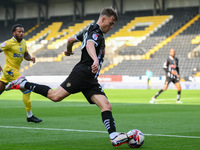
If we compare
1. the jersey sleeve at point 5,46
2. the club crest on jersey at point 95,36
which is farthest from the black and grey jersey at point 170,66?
the club crest on jersey at point 95,36

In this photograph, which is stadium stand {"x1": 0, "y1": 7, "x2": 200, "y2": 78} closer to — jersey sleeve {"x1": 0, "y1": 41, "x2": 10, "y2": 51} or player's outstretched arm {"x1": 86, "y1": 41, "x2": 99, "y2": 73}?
jersey sleeve {"x1": 0, "y1": 41, "x2": 10, "y2": 51}

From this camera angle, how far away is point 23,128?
344 inches

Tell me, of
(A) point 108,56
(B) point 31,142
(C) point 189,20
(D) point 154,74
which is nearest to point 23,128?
(B) point 31,142

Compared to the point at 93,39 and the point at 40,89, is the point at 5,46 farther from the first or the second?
the point at 93,39

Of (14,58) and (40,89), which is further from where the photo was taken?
(14,58)

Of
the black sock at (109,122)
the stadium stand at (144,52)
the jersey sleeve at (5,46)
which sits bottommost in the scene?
the stadium stand at (144,52)

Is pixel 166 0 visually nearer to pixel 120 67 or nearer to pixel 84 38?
pixel 120 67

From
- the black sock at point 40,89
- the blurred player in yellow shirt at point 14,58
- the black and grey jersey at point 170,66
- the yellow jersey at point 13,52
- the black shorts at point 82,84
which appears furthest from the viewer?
the black and grey jersey at point 170,66

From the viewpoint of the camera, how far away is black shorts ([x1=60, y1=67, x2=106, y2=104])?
6512 millimetres

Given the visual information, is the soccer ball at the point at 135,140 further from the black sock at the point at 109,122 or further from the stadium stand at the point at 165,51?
the stadium stand at the point at 165,51

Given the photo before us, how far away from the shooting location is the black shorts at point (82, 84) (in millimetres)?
6512

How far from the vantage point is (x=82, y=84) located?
6.54 meters

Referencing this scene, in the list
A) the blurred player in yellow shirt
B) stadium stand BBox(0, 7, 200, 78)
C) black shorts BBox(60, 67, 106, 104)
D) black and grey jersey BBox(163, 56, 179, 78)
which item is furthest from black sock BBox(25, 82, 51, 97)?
stadium stand BBox(0, 7, 200, 78)

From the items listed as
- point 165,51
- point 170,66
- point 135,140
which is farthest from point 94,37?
point 165,51
